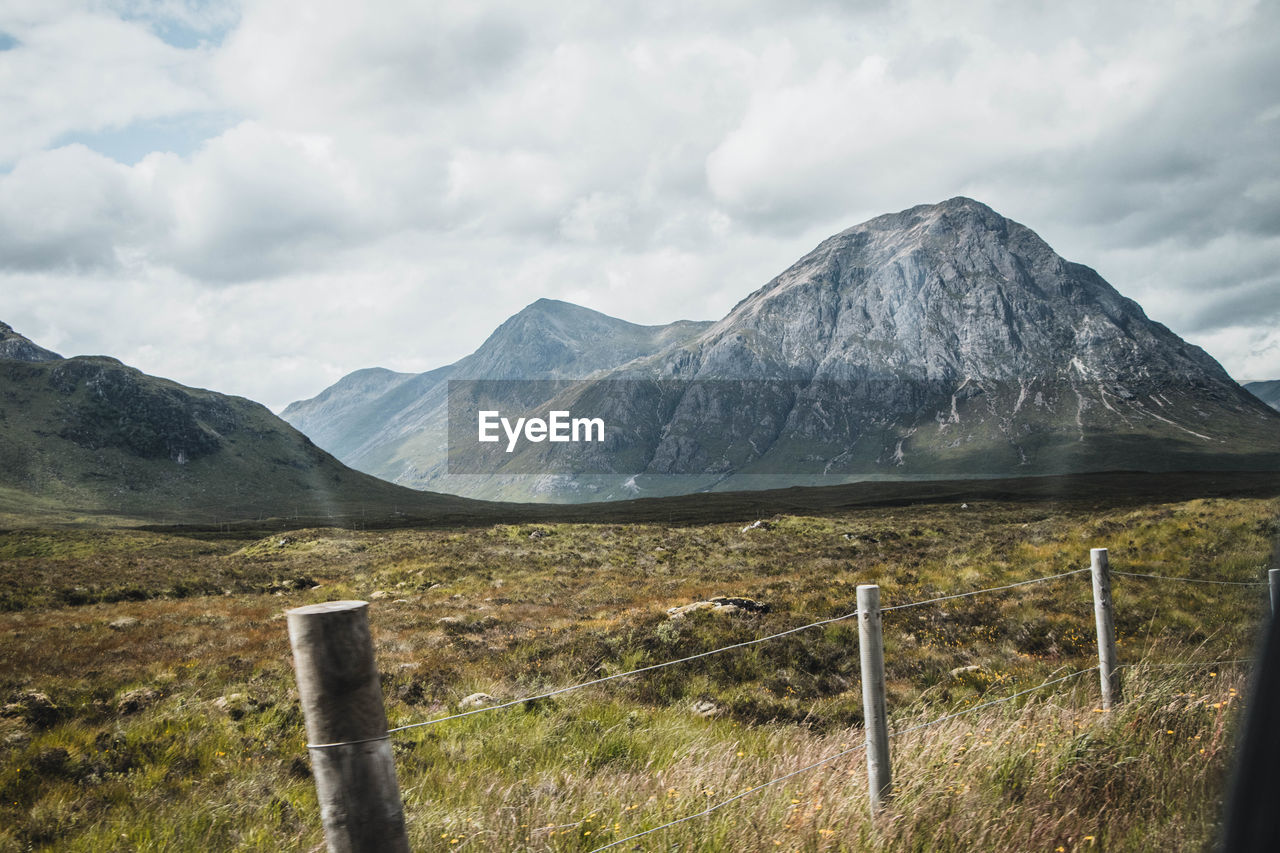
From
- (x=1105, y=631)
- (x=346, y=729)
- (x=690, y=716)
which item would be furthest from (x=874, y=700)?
(x=690, y=716)

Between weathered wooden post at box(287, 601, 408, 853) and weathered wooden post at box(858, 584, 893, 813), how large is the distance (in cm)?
314

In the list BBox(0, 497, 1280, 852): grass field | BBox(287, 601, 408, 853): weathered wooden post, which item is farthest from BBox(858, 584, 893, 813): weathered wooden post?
BBox(287, 601, 408, 853): weathered wooden post

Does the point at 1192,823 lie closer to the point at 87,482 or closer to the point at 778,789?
the point at 778,789

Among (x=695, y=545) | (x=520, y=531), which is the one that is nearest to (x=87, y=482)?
(x=520, y=531)

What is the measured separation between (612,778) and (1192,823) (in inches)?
161

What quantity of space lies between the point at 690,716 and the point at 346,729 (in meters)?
6.95

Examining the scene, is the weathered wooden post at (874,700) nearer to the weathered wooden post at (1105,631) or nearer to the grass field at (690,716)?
the grass field at (690,716)

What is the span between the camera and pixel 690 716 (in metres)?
8.94

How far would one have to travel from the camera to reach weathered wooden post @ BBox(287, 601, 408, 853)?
2705 mm

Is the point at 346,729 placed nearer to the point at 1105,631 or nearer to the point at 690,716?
the point at 1105,631

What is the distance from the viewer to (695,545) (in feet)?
145

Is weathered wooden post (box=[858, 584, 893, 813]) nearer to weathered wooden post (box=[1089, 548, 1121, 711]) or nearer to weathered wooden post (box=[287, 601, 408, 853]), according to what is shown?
weathered wooden post (box=[1089, 548, 1121, 711])

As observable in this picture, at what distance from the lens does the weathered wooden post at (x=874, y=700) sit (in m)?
4.66

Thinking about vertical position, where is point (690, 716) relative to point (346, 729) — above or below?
below
